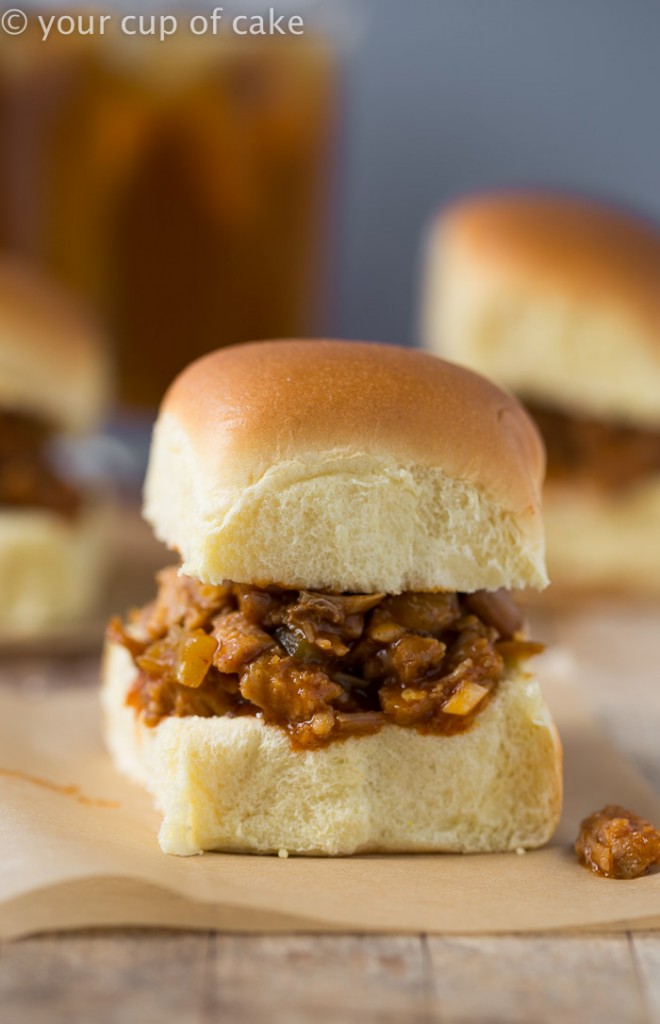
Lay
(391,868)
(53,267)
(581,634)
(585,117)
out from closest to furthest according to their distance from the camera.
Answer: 1. (391,868)
2. (581,634)
3. (53,267)
4. (585,117)

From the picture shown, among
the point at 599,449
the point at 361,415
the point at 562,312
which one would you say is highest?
the point at 361,415

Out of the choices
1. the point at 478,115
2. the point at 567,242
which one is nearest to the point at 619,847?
the point at 567,242

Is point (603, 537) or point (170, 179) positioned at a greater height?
point (170, 179)

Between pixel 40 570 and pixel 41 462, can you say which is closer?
pixel 40 570

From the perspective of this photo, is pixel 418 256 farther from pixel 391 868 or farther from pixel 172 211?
pixel 391 868

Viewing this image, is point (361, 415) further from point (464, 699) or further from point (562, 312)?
point (562, 312)

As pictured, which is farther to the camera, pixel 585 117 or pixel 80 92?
pixel 585 117

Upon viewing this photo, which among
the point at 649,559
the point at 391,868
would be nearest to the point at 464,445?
the point at 391,868
